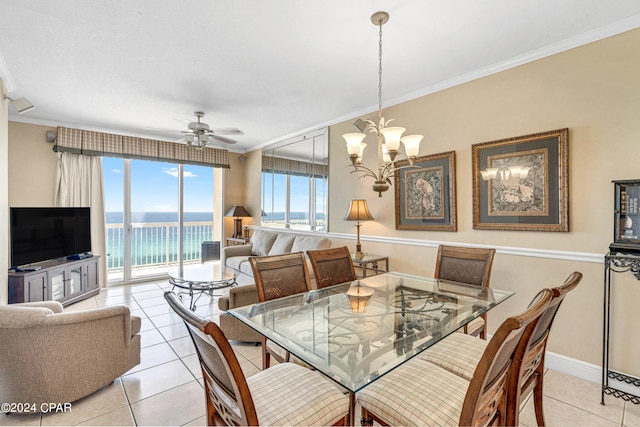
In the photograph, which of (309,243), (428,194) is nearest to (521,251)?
(428,194)

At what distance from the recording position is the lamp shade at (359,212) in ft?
11.6

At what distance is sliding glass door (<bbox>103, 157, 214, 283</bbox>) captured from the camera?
16.8 feet

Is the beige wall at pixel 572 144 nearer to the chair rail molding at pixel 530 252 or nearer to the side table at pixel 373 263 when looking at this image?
the chair rail molding at pixel 530 252

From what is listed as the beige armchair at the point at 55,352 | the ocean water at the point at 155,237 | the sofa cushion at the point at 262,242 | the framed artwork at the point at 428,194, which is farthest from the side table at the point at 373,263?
the ocean water at the point at 155,237

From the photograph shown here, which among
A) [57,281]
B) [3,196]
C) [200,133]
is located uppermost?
[200,133]

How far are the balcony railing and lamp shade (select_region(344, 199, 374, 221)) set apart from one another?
3780mm

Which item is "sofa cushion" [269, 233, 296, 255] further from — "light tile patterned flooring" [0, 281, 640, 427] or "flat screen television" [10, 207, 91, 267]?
"flat screen television" [10, 207, 91, 267]

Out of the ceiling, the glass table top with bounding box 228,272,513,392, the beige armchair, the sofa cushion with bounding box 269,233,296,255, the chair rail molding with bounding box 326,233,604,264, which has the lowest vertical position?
the beige armchair

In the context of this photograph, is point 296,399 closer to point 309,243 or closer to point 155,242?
point 309,243

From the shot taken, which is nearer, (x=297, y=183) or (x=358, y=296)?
(x=358, y=296)

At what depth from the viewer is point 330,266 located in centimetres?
254

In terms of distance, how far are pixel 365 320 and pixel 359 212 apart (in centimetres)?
196

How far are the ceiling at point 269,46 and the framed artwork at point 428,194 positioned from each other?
2.63 feet

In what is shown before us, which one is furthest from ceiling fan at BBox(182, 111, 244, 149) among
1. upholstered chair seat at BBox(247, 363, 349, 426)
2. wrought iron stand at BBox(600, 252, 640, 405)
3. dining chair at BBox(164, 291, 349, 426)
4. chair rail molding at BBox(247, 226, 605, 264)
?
wrought iron stand at BBox(600, 252, 640, 405)
